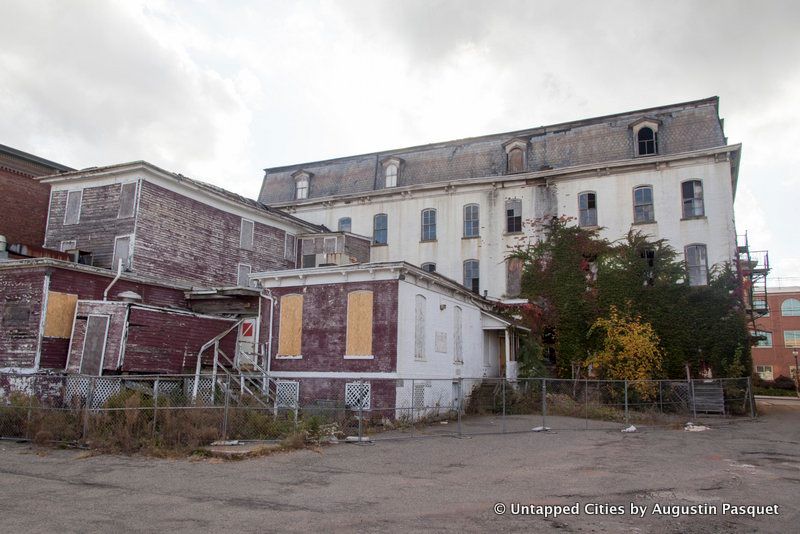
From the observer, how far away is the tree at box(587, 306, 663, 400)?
27.4 metres

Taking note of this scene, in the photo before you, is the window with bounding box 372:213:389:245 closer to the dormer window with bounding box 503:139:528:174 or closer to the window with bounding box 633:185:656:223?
the dormer window with bounding box 503:139:528:174

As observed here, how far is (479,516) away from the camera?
773 cm

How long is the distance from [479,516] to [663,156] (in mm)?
26943

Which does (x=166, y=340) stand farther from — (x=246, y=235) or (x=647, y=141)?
(x=647, y=141)

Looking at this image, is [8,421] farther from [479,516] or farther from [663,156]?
[663,156]

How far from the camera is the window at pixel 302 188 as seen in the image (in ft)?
129

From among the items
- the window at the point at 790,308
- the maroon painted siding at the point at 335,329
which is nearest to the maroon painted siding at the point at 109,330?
the maroon painted siding at the point at 335,329

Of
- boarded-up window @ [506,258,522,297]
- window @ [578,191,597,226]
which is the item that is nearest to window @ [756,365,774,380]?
window @ [578,191,597,226]

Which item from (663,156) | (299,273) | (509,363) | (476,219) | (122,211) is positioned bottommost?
(509,363)

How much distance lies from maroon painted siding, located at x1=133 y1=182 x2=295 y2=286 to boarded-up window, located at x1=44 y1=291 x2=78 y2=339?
154 inches

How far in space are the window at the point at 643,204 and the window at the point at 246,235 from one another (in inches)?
769

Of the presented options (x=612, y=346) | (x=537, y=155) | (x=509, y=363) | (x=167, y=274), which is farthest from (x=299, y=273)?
(x=537, y=155)

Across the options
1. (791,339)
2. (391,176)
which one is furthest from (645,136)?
(791,339)

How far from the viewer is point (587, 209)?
3195 cm
